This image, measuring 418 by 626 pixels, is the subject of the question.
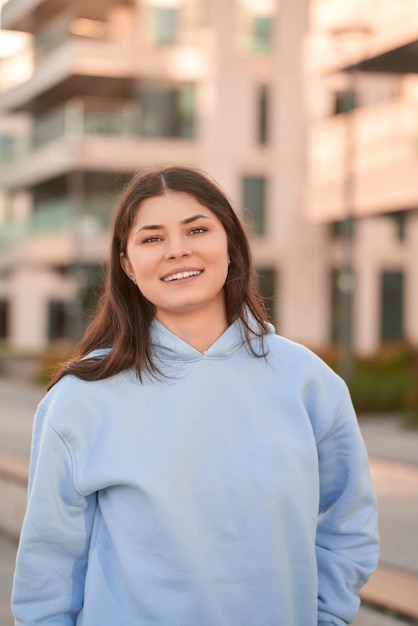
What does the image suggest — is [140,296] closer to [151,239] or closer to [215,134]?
[151,239]

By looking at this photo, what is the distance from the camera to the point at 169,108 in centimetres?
3966

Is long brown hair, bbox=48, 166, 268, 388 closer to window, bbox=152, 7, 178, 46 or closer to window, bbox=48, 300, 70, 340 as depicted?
window, bbox=152, 7, 178, 46

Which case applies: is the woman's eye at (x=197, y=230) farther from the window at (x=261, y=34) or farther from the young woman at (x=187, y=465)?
the window at (x=261, y=34)

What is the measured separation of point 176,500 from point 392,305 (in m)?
40.2

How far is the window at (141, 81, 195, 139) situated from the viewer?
39312 mm

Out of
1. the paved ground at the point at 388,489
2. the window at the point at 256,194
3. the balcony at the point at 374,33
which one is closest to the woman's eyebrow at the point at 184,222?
the paved ground at the point at 388,489

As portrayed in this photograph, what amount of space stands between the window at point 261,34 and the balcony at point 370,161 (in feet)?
51.2

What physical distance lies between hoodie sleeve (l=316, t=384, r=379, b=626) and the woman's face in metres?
0.42

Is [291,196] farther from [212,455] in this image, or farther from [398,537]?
[212,455]

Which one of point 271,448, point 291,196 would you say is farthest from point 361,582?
point 291,196

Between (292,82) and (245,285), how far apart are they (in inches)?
1515

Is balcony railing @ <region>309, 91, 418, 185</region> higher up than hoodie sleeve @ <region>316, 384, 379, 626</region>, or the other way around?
balcony railing @ <region>309, 91, 418, 185</region>

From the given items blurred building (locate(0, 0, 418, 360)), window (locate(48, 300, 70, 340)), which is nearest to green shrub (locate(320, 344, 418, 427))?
blurred building (locate(0, 0, 418, 360))

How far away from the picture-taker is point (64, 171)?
40.2 meters
